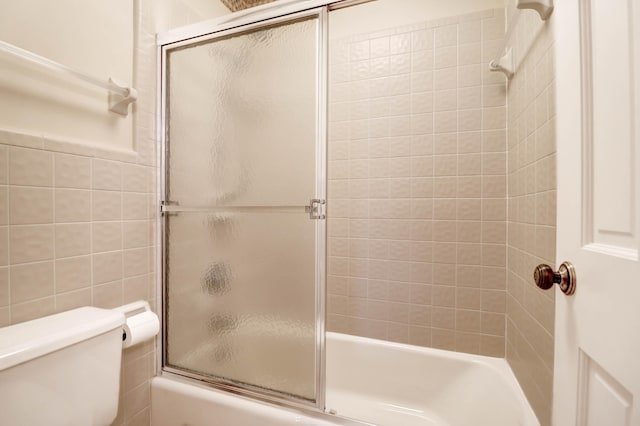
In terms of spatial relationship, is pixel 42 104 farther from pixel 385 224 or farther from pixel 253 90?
pixel 385 224

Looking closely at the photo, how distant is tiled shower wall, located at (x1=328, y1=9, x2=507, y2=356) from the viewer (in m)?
1.50

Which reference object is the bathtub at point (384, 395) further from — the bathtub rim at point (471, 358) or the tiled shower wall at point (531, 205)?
the tiled shower wall at point (531, 205)

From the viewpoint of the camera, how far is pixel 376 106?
1.70 meters

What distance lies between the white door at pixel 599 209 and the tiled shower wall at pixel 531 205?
13.7 inches

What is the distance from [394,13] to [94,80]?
1.51 m

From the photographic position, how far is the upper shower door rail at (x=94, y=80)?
2.71ft

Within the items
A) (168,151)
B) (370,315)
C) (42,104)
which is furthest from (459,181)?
(42,104)

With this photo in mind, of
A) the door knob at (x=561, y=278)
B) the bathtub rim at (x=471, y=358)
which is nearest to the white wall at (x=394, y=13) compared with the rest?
the door knob at (x=561, y=278)

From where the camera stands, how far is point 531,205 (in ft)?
3.57

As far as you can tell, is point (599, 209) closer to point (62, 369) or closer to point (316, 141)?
point (316, 141)

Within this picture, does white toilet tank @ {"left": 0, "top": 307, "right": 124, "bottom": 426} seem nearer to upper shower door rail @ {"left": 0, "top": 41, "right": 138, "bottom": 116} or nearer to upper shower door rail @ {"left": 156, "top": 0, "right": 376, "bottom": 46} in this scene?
upper shower door rail @ {"left": 0, "top": 41, "right": 138, "bottom": 116}

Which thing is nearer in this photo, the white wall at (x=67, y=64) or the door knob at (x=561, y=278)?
the door knob at (x=561, y=278)

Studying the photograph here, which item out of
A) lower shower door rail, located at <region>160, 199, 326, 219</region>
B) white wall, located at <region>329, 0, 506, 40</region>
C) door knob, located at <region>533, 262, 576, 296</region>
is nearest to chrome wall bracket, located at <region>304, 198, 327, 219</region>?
lower shower door rail, located at <region>160, 199, 326, 219</region>

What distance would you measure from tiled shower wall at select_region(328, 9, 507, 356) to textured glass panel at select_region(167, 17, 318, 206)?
0.74m
